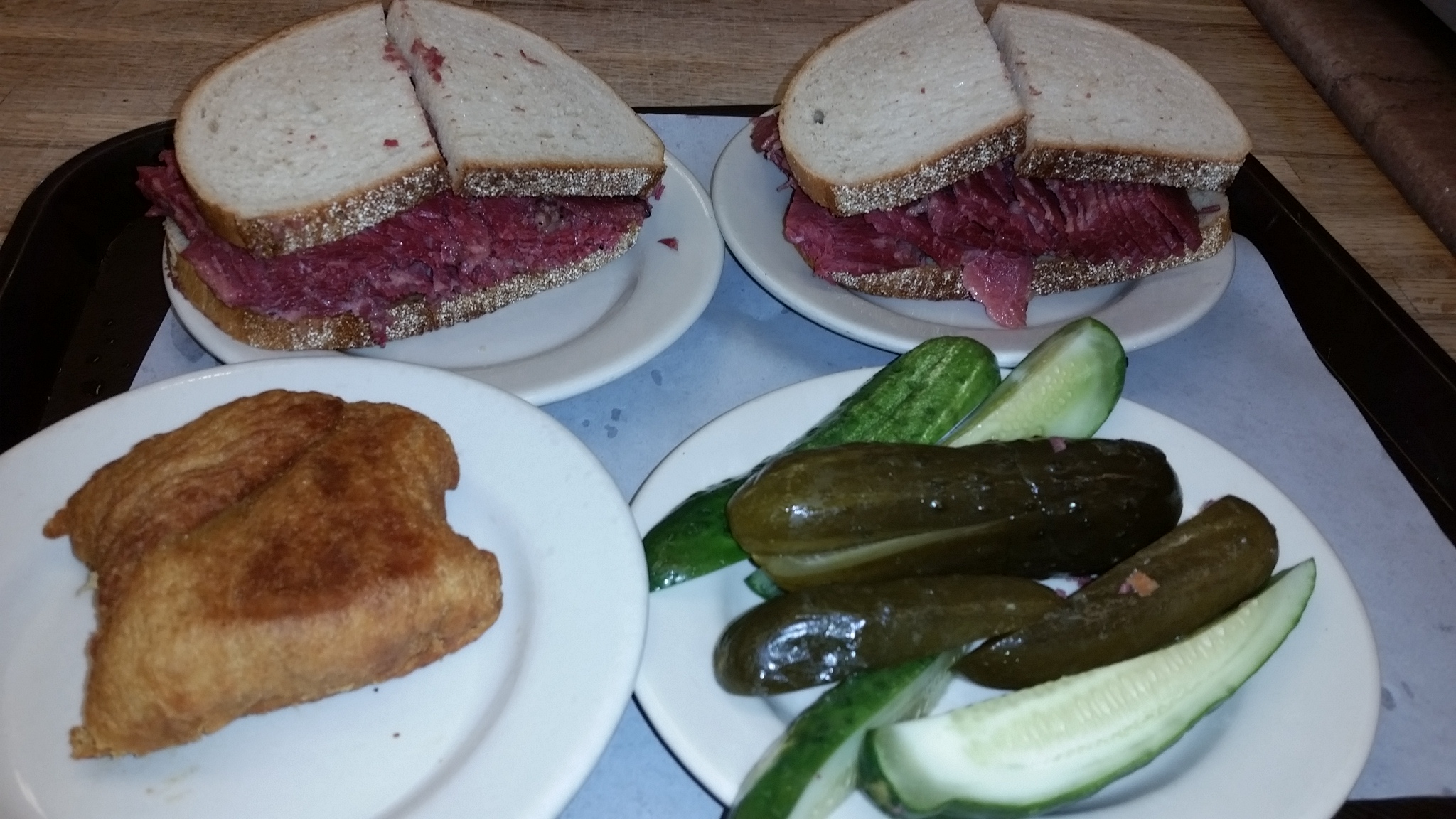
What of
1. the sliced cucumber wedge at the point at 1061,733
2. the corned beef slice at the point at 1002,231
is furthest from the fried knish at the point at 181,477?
the corned beef slice at the point at 1002,231

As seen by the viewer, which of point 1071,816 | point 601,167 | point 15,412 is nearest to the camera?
point 1071,816

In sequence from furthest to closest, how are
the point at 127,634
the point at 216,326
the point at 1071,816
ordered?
the point at 216,326
the point at 1071,816
the point at 127,634

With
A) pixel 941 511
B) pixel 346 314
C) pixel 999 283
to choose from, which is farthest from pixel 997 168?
pixel 346 314

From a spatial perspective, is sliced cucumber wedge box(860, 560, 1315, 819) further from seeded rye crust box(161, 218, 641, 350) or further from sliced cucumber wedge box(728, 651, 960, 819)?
seeded rye crust box(161, 218, 641, 350)

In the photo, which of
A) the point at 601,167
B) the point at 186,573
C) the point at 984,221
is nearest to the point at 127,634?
the point at 186,573

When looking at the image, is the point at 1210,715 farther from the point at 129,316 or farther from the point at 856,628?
the point at 129,316

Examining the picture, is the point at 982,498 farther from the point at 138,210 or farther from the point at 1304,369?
the point at 138,210

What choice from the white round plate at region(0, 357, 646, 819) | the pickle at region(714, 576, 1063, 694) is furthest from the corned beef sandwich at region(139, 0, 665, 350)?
the pickle at region(714, 576, 1063, 694)
